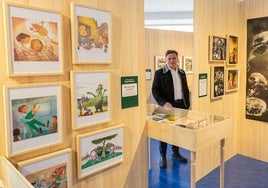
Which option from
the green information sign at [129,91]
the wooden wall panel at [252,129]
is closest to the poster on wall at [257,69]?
the wooden wall panel at [252,129]

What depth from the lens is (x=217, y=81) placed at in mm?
3652

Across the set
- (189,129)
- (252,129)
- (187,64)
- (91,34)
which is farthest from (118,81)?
(187,64)

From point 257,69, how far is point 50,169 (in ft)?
11.5

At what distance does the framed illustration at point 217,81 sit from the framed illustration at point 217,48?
0.46 ft

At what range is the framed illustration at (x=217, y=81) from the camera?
355 centimetres

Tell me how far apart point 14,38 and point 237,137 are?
3.98 meters

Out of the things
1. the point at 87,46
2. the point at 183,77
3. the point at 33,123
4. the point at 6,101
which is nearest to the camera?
the point at 6,101

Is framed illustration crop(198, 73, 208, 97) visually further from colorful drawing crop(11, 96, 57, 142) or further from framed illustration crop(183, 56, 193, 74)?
framed illustration crop(183, 56, 193, 74)

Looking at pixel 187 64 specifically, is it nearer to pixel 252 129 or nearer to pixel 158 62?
pixel 158 62

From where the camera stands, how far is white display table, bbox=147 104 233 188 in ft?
7.27

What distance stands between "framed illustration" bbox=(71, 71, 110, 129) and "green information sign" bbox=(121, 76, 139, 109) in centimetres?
21

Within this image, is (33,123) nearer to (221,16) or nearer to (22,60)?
(22,60)

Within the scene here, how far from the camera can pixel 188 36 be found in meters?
6.29

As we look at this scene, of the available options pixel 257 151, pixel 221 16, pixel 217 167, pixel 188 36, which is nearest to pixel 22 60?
pixel 221 16
